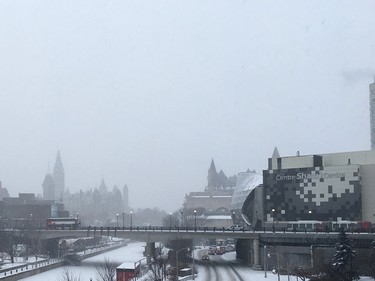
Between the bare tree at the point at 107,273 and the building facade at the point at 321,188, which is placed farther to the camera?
the building facade at the point at 321,188

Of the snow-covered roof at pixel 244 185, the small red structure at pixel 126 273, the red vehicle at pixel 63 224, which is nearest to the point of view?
the small red structure at pixel 126 273

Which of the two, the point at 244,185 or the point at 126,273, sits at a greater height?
the point at 244,185

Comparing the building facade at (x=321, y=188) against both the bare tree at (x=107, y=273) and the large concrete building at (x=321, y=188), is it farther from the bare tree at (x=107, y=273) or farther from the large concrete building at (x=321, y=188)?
the bare tree at (x=107, y=273)

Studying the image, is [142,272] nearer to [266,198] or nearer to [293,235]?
[293,235]

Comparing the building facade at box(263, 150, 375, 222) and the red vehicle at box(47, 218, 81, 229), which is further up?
the building facade at box(263, 150, 375, 222)

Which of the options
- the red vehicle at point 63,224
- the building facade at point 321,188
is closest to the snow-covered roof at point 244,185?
the building facade at point 321,188

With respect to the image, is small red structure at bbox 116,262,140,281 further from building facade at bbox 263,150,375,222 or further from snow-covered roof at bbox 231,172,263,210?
snow-covered roof at bbox 231,172,263,210

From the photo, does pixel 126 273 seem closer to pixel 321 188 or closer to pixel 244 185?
pixel 321 188

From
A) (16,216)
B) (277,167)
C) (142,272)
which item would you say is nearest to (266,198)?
(277,167)

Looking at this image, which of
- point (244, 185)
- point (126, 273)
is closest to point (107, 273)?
point (126, 273)

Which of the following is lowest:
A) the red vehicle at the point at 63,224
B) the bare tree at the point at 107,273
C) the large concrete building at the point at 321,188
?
the bare tree at the point at 107,273

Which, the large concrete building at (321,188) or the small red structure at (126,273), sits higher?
the large concrete building at (321,188)

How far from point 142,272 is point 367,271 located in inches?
1233

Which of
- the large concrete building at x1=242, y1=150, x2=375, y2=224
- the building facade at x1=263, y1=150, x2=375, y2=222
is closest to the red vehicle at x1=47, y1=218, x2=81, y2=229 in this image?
the large concrete building at x1=242, y1=150, x2=375, y2=224
